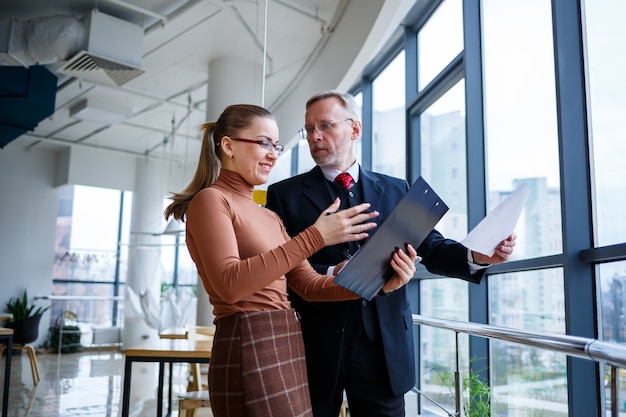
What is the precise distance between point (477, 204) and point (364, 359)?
7.71ft

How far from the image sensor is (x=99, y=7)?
5.16 metres

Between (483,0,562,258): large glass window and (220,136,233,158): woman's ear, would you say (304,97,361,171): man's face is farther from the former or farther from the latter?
(483,0,562,258): large glass window

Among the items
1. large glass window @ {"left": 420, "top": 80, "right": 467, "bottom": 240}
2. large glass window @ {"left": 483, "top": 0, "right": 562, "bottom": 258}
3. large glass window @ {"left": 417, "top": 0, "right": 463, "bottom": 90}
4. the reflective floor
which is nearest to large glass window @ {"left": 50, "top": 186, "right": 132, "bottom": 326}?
the reflective floor

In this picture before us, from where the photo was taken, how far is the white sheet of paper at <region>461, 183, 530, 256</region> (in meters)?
1.43

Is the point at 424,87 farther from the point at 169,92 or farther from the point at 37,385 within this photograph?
the point at 37,385

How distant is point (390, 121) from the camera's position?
5.45 meters

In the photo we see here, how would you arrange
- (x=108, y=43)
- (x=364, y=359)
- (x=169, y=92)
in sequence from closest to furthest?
1. (x=364, y=359)
2. (x=108, y=43)
3. (x=169, y=92)

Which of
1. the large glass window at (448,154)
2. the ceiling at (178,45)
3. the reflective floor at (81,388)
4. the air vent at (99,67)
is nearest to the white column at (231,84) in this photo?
the ceiling at (178,45)

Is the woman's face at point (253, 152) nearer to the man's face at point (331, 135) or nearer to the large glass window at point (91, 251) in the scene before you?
the man's face at point (331, 135)

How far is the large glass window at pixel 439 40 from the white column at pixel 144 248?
6.22 meters

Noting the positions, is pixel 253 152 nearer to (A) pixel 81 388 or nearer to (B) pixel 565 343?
(B) pixel 565 343

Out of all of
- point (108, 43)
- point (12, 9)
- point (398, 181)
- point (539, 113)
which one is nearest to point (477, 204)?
point (539, 113)

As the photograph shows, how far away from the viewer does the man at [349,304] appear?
1476mm

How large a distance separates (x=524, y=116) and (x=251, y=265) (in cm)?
261
